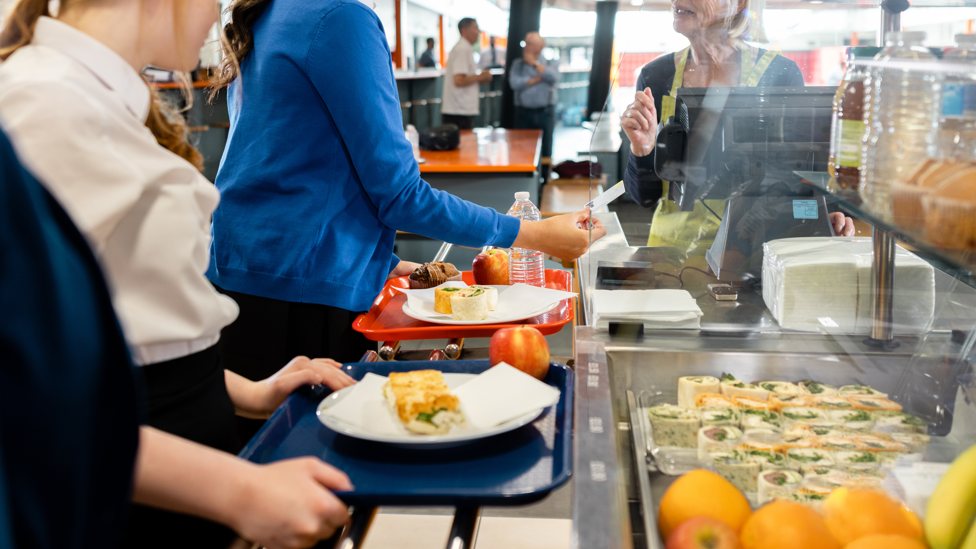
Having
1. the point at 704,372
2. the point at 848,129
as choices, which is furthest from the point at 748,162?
the point at 704,372

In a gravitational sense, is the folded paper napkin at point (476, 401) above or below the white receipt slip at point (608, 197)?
below

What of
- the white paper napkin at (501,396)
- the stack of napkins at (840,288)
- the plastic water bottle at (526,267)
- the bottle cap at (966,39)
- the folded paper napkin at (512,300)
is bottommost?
the white paper napkin at (501,396)

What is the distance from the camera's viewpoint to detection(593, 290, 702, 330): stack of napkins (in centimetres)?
127

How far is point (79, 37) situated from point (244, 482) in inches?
20.8

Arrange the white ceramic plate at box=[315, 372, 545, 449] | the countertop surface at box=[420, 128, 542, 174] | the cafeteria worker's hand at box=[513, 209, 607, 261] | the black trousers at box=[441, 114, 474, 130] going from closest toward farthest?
the white ceramic plate at box=[315, 372, 545, 449], the cafeteria worker's hand at box=[513, 209, 607, 261], the countertop surface at box=[420, 128, 542, 174], the black trousers at box=[441, 114, 474, 130]

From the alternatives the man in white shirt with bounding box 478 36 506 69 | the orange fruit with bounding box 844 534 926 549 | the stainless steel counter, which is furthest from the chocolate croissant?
the man in white shirt with bounding box 478 36 506 69

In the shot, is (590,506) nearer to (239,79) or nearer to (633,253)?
(633,253)

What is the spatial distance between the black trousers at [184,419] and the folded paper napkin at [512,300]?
2.35ft

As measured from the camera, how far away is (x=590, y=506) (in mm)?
759

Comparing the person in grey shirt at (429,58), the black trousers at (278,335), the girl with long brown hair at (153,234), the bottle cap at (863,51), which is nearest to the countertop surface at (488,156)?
the black trousers at (278,335)

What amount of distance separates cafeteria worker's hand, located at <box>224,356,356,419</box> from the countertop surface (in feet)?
10.4

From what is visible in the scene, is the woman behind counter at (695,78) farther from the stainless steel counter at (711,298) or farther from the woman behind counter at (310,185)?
the woman behind counter at (310,185)

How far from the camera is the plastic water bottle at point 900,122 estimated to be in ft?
2.77

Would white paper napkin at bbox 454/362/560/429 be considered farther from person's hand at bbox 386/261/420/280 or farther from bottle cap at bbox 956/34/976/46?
person's hand at bbox 386/261/420/280
